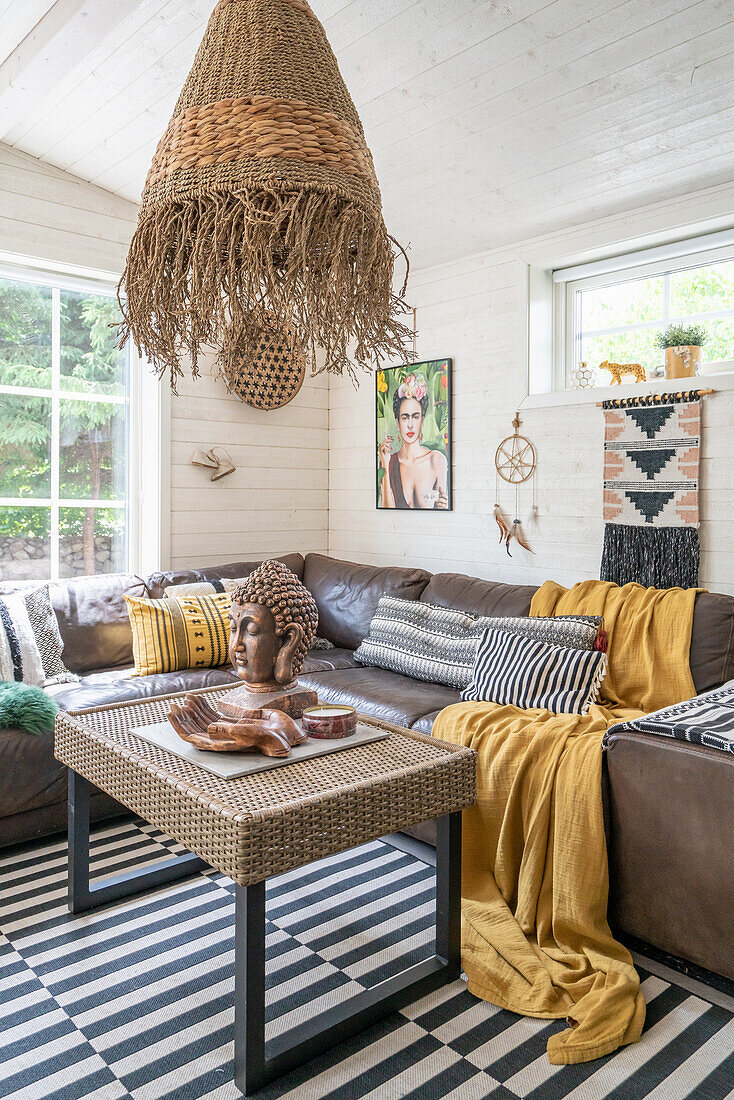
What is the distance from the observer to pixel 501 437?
344cm

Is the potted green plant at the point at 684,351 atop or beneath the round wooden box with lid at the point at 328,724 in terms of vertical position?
atop

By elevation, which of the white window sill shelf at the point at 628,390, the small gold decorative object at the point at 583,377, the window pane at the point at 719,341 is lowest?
the white window sill shelf at the point at 628,390

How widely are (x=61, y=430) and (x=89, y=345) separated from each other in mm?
418

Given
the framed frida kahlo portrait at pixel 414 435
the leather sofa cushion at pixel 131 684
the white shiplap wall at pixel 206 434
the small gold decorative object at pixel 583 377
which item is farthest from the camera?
the framed frida kahlo portrait at pixel 414 435

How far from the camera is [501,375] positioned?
11.2ft

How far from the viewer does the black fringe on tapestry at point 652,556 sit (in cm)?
278

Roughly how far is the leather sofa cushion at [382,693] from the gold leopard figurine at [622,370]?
1403 mm

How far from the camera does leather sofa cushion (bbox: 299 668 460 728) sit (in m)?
2.54

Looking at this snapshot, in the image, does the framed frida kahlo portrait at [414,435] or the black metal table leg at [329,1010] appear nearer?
the black metal table leg at [329,1010]

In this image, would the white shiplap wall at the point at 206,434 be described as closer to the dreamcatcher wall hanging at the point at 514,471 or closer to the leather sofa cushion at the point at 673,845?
the dreamcatcher wall hanging at the point at 514,471

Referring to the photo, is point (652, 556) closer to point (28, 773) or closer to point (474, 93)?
point (474, 93)

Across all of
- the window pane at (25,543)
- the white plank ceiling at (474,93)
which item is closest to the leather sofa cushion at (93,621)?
the window pane at (25,543)

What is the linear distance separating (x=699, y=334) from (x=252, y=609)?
6.69ft

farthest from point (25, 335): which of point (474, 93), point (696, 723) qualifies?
point (696, 723)
